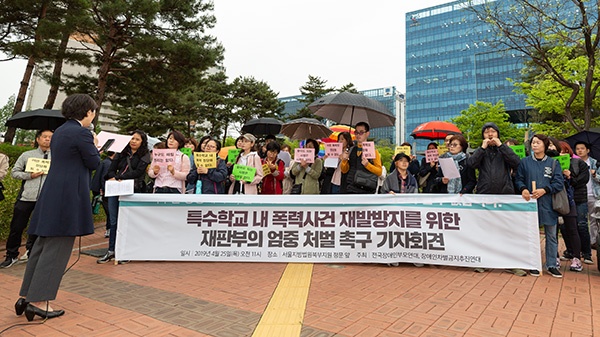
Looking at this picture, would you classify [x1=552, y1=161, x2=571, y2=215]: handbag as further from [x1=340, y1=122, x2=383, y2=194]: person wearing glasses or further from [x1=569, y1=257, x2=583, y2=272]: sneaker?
[x1=340, y1=122, x2=383, y2=194]: person wearing glasses

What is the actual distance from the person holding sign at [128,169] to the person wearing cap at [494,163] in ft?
16.4

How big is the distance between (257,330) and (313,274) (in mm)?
1746

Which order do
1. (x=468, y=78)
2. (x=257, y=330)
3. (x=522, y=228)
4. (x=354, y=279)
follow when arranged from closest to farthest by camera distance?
(x=257, y=330), (x=354, y=279), (x=522, y=228), (x=468, y=78)

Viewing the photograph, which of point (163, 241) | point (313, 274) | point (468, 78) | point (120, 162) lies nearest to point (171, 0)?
point (120, 162)

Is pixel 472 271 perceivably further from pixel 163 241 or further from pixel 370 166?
pixel 163 241

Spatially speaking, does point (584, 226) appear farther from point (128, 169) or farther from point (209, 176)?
point (128, 169)

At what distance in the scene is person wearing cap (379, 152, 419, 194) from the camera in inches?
211

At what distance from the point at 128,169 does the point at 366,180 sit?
367 centimetres

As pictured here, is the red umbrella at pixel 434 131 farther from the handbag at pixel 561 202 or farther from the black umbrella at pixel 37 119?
the black umbrella at pixel 37 119

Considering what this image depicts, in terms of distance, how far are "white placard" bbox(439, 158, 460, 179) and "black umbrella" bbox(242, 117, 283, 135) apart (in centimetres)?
618

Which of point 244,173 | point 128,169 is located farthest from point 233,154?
point 128,169

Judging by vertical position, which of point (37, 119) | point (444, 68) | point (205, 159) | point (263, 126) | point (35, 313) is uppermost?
point (444, 68)

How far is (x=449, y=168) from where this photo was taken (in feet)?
17.0

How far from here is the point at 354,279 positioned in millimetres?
4391
